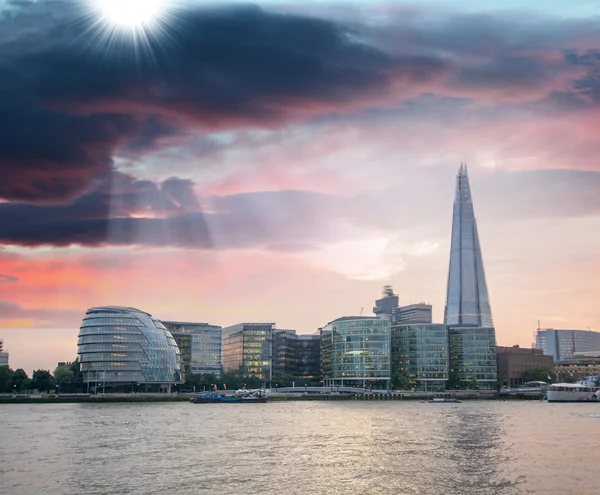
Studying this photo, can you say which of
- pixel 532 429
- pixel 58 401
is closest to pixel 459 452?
pixel 532 429

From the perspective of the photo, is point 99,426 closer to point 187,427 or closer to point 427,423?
point 187,427

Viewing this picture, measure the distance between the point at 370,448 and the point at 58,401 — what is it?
14610 cm

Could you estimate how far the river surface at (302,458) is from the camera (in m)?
54.1

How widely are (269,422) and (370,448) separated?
138 feet

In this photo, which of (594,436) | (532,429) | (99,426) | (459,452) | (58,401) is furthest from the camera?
(58,401)

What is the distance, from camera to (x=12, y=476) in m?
59.3

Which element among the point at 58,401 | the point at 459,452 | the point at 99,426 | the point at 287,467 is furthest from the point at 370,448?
the point at 58,401

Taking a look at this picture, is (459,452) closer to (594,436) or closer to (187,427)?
(594,436)

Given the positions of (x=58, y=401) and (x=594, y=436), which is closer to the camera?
(x=594, y=436)

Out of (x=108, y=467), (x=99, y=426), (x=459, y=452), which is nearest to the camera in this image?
(x=108, y=467)

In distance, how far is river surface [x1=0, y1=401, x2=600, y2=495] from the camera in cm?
5412

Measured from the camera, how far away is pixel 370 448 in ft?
250

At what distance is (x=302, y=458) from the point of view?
225ft

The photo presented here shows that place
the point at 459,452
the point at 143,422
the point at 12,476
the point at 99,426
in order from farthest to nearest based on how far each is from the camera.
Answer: the point at 143,422
the point at 99,426
the point at 459,452
the point at 12,476
